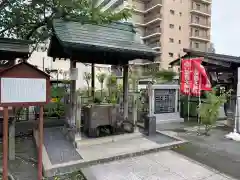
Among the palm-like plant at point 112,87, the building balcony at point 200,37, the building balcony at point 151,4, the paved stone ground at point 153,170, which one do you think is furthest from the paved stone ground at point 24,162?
the building balcony at point 200,37

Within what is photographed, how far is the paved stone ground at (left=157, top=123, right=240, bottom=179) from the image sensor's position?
4305mm

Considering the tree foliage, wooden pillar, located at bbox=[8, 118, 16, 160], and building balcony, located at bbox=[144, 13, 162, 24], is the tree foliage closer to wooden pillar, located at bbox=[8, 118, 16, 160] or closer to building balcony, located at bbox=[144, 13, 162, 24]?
wooden pillar, located at bbox=[8, 118, 16, 160]

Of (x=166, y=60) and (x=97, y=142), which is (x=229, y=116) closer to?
(x=97, y=142)

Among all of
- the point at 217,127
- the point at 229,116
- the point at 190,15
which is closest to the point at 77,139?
the point at 217,127

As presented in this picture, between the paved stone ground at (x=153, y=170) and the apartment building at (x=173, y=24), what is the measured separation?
26091 millimetres

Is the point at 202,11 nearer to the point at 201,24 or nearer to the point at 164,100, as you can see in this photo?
the point at 201,24

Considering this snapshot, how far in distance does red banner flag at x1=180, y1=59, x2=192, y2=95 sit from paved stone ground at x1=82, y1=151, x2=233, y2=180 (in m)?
4.42

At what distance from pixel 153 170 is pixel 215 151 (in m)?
2.17

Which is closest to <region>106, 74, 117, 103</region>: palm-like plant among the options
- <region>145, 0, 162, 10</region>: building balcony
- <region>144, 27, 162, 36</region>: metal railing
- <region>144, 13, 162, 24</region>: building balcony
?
<region>144, 27, 162, 36</region>: metal railing

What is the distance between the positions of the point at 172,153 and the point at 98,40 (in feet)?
11.5

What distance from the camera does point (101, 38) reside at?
5281 millimetres

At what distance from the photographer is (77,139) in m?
5.28

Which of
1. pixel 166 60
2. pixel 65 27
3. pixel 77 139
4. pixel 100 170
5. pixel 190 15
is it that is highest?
pixel 190 15

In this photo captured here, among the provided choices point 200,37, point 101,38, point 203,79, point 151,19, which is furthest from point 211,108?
point 200,37
